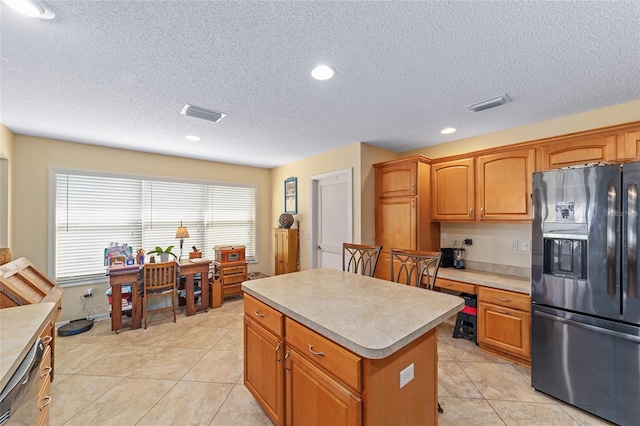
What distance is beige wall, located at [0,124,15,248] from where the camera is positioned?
3010 mm

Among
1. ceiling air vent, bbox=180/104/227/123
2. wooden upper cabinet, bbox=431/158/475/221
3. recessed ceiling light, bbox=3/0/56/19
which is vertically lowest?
wooden upper cabinet, bbox=431/158/475/221

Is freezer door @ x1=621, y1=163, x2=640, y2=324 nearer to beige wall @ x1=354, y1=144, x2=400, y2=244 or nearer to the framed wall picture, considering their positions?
beige wall @ x1=354, y1=144, x2=400, y2=244

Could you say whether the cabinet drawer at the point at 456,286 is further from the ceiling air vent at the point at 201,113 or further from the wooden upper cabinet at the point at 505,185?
the ceiling air vent at the point at 201,113

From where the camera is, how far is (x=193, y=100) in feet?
7.57

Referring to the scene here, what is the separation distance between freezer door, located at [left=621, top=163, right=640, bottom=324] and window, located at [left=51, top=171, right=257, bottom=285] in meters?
5.09

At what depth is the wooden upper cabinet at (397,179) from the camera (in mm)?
3322

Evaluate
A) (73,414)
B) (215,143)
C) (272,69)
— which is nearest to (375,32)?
(272,69)

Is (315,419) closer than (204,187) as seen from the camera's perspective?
Yes

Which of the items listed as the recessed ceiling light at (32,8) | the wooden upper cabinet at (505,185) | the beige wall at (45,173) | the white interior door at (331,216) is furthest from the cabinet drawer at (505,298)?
the beige wall at (45,173)

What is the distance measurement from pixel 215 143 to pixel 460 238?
3.68 metres

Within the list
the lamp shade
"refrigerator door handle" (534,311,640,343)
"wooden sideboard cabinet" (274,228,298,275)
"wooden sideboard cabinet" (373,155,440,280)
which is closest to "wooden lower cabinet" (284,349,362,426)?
"refrigerator door handle" (534,311,640,343)

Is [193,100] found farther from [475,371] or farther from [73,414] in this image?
[475,371]

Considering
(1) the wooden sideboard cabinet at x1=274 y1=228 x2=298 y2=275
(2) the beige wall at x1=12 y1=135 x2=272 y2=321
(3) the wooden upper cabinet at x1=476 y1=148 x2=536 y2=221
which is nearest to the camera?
(3) the wooden upper cabinet at x1=476 y1=148 x2=536 y2=221

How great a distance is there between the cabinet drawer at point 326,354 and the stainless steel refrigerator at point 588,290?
6.50 ft
